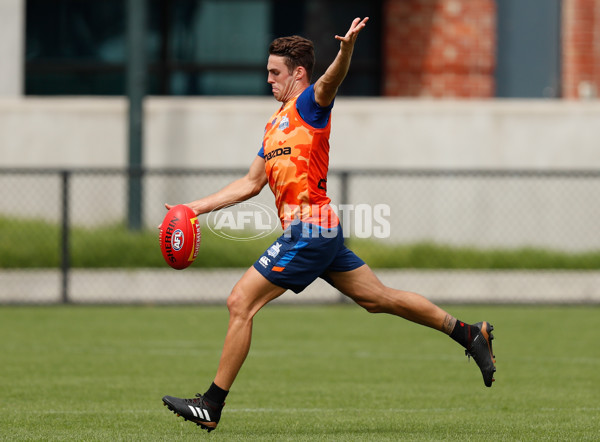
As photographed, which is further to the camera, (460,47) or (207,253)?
(460,47)

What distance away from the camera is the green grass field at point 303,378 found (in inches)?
250

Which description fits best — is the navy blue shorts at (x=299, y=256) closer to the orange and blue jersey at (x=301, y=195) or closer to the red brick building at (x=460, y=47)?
the orange and blue jersey at (x=301, y=195)

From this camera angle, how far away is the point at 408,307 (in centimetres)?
641

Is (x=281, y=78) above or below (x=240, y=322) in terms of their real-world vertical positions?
above

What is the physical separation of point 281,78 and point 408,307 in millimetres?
1640

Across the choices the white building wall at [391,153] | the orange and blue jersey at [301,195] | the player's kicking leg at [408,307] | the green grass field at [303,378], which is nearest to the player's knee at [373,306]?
the player's kicking leg at [408,307]

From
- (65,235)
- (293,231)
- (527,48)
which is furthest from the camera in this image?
(527,48)

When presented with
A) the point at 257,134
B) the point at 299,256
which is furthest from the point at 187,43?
the point at 299,256

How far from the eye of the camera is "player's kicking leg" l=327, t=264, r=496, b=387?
6.37 metres

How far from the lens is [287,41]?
6.27 metres

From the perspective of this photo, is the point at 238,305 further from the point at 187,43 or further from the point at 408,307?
the point at 187,43

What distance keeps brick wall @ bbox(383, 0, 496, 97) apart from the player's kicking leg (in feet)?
51.8

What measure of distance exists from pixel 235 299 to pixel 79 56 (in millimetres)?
17772

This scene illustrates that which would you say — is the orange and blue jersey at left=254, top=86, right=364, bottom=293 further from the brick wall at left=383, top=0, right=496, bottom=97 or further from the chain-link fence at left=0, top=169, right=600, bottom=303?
the brick wall at left=383, top=0, right=496, bottom=97
